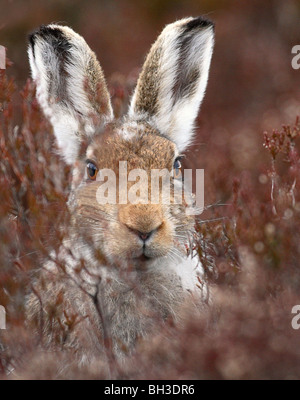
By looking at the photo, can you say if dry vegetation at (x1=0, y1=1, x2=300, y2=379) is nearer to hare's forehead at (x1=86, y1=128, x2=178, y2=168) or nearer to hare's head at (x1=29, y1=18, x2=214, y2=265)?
hare's head at (x1=29, y1=18, x2=214, y2=265)

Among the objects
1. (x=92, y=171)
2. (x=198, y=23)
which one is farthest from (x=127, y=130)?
(x=198, y=23)

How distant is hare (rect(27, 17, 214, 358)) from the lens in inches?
195

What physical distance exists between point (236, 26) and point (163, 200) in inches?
369

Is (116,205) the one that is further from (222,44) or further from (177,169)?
(222,44)

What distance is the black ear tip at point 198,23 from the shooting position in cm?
603

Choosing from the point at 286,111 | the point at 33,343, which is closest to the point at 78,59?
the point at 33,343

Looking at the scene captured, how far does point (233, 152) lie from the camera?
26.6 feet

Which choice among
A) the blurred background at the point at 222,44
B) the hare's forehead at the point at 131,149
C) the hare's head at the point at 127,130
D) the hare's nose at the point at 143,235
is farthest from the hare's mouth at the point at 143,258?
the blurred background at the point at 222,44

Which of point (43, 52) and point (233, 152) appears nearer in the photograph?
point (43, 52)

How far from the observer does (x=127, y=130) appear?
572 cm

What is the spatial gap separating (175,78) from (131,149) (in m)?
1.13

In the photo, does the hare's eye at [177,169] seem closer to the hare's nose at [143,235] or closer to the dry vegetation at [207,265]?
the dry vegetation at [207,265]

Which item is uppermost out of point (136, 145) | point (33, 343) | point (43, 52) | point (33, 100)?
point (43, 52)

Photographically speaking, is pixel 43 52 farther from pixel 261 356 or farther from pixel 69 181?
pixel 261 356
